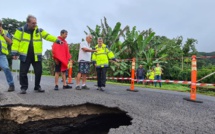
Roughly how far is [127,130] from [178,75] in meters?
16.1

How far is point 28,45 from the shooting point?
190 inches

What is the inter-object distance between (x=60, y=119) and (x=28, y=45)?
2000mm

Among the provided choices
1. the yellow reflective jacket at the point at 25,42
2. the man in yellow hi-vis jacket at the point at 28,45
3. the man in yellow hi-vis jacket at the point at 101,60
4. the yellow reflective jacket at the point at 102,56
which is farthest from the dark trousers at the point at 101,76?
the yellow reflective jacket at the point at 25,42

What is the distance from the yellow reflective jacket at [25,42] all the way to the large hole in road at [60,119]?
154 cm

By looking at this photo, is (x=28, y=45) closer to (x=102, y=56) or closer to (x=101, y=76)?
(x=102, y=56)

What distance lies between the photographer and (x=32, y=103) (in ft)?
12.5

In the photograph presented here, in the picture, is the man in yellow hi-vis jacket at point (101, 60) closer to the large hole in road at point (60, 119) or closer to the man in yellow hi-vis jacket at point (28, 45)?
the man in yellow hi-vis jacket at point (28, 45)

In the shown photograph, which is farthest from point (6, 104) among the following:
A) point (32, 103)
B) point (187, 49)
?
point (187, 49)

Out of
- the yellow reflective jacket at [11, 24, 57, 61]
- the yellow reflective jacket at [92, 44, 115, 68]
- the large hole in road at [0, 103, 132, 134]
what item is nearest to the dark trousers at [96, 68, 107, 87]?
the yellow reflective jacket at [92, 44, 115, 68]

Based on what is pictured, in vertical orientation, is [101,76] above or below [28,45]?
below

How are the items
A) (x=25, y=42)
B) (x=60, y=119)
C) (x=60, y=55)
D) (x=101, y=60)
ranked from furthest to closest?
(x=101, y=60) < (x=60, y=55) < (x=25, y=42) < (x=60, y=119)

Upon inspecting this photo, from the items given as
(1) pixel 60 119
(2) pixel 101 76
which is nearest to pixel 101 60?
(2) pixel 101 76

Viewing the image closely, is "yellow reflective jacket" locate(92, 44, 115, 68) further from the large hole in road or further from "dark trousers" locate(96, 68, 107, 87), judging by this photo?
the large hole in road

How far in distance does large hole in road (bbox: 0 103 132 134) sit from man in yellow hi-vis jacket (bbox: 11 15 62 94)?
4.38 feet
